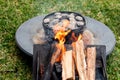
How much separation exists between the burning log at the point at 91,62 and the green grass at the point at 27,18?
70cm

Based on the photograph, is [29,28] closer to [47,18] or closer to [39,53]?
[47,18]

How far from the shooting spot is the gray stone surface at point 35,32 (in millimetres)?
4024

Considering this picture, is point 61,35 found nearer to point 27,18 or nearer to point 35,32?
point 35,32

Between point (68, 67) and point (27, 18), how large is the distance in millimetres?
1957

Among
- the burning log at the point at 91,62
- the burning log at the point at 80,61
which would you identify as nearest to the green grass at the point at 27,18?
the burning log at the point at 91,62

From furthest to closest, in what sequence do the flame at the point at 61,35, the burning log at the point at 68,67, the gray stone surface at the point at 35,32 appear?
the gray stone surface at the point at 35,32, the flame at the point at 61,35, the burning log at the point at 68,67

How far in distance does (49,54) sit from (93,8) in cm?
214

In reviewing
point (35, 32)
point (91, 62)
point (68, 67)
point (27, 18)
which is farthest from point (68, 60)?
point (27, 18)

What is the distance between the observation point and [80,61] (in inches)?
132

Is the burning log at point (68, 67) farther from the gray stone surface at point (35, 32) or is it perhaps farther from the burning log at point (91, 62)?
the gray stone surface at point (35, 32)

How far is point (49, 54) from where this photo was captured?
3.47 m

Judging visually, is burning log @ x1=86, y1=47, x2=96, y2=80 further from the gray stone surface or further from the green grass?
the green grass

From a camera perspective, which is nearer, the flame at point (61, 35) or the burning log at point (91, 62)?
the burning log at point (91, 62)

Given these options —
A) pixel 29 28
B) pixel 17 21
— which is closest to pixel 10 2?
pixel 17 21
